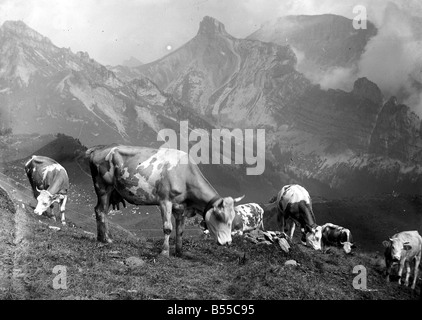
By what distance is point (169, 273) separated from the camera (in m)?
12.2

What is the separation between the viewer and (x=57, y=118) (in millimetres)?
168000

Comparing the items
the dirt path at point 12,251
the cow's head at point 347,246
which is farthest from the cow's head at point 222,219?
the cow's head at point 347,246

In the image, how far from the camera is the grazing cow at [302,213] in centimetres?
2109

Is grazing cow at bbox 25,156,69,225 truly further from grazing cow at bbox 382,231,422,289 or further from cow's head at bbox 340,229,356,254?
grazing cow at bbox 382,231,422,289

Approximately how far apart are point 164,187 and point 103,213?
265 centimetres

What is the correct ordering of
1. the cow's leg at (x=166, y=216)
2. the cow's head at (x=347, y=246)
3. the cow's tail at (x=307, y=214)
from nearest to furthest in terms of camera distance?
1. the cow's leg at (x=166, y=216)
2. the cow's tail at (x=307, y=214)
3. the cow's head at (x=347, y=246)

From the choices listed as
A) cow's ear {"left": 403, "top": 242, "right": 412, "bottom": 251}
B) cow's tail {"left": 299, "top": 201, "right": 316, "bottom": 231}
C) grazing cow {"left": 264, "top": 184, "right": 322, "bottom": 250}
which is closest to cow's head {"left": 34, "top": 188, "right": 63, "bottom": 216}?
grazing cow {"left": 264, "top": 184, "right": 322, "bottom": 250}

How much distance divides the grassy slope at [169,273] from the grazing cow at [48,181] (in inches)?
271

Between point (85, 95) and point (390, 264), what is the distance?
192 m

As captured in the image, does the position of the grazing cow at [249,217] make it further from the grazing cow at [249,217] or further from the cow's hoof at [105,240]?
the cow's hoof at [105,240]

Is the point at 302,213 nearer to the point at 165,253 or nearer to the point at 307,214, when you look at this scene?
the point at 307,214

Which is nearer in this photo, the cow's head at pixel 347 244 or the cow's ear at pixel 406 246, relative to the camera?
the cow's ear at pixel 406 246

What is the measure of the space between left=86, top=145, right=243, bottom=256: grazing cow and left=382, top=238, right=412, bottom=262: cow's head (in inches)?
354

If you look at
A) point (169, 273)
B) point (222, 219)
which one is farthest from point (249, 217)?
point (169, 273)
